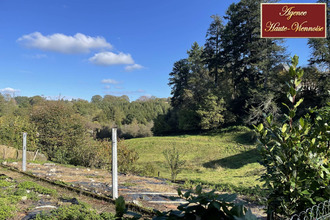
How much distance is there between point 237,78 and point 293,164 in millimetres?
27821

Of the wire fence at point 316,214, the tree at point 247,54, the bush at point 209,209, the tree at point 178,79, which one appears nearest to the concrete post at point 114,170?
the wire fence at point 316,214

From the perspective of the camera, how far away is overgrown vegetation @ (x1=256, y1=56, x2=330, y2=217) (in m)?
1.77

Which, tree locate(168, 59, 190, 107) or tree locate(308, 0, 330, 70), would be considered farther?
tree locate(168, 59, 190, 107)

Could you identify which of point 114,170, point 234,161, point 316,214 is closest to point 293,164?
point 316,214

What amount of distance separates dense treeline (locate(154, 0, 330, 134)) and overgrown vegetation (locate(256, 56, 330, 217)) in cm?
1738

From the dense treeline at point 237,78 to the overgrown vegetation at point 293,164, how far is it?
17384mm

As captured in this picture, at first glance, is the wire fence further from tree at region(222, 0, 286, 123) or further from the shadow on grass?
tree at region(222, 0, 286, 123)

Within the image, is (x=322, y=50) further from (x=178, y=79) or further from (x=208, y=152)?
(x=178, y=79)

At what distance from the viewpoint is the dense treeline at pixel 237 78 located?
21094 mm

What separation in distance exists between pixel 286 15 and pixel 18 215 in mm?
6412

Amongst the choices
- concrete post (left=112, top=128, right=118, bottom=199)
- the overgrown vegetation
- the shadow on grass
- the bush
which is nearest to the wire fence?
the overgrown vegetation

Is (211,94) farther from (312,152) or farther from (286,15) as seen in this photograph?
(312,152)

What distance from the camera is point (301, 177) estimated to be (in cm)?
178

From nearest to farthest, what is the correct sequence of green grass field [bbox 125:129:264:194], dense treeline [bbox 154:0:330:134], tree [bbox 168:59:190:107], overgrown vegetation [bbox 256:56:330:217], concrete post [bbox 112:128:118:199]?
overgrown vegetation [bbox 256:56:330:217] → concrete post [bbox 112:128:118:199] → green grass field [bbox 125:129:264:194] → dense treeline [bbox 154:0:330:134] → tree [bbox 168:59:190:107]
